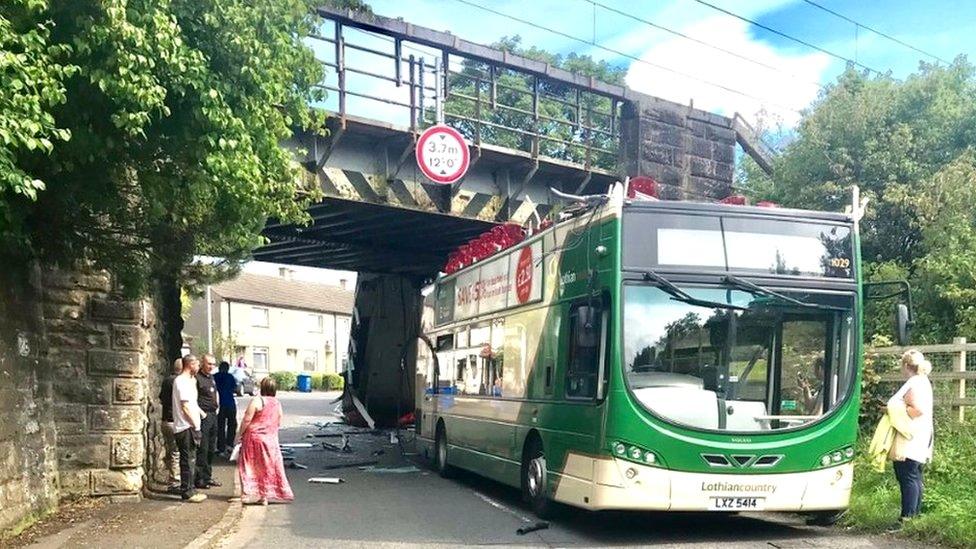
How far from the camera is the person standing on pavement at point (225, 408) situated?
17.5m

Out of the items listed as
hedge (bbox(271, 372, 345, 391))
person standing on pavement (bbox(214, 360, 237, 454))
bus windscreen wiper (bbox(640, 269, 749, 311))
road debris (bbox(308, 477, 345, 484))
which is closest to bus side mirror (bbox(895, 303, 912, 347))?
bus windscreen wiper (bbox(640, 269, 749, 311))

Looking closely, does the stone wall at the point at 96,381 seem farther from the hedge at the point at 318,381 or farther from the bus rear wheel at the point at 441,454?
the hedge at the point at 318,381

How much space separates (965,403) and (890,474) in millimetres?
1350

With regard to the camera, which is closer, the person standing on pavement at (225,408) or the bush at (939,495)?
the bush at (939,495)

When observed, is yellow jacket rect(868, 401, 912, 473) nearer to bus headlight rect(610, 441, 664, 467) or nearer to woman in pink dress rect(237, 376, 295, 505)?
bus headlight rect(610, 441, 664, 467)

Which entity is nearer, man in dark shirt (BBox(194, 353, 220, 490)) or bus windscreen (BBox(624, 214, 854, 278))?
bus windscreen (BBox(624, 214, 854, 278))

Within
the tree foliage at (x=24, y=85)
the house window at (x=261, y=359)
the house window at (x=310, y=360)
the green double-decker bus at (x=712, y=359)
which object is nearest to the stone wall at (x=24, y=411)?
the tree foliage at (x=24, y=85)

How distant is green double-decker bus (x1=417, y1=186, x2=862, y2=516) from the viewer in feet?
28.8

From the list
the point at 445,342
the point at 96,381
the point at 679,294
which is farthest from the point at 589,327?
the point at 445,342

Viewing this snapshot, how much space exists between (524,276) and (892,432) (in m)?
4.59

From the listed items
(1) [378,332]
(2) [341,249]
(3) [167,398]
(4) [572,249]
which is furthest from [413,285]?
(4) [572,249]

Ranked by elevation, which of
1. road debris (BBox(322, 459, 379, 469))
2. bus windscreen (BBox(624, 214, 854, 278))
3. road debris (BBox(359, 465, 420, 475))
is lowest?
road debris (BBox(322, 459, 379, 469))

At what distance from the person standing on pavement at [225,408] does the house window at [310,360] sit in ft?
198

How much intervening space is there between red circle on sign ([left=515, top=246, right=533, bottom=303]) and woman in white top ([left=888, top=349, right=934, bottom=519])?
4325 millimetres
